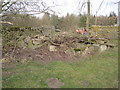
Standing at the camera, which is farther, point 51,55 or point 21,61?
point 51,55

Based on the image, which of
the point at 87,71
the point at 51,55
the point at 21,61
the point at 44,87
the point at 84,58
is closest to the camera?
the point at 44,87

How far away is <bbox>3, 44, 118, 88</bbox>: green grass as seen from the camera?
298 centimetres

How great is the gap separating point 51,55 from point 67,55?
748 mm

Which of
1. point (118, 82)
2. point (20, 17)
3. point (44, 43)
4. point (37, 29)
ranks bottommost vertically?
point (118, 82)

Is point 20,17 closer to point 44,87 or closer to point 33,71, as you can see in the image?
point 33,71

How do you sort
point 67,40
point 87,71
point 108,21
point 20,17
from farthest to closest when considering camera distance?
point 108,21 < point 20,17 < point 67,40 < point 87,71

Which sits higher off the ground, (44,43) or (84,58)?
(44,43)

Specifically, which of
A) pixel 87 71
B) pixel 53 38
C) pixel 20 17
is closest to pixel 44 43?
pixel 53 38

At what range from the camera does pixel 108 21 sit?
1881cm

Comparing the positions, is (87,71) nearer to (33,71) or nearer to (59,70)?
(59,70)

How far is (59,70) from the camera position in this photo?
3.85 meters

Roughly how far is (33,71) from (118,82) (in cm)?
253

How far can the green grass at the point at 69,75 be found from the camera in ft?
9.79

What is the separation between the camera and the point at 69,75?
3480mm
